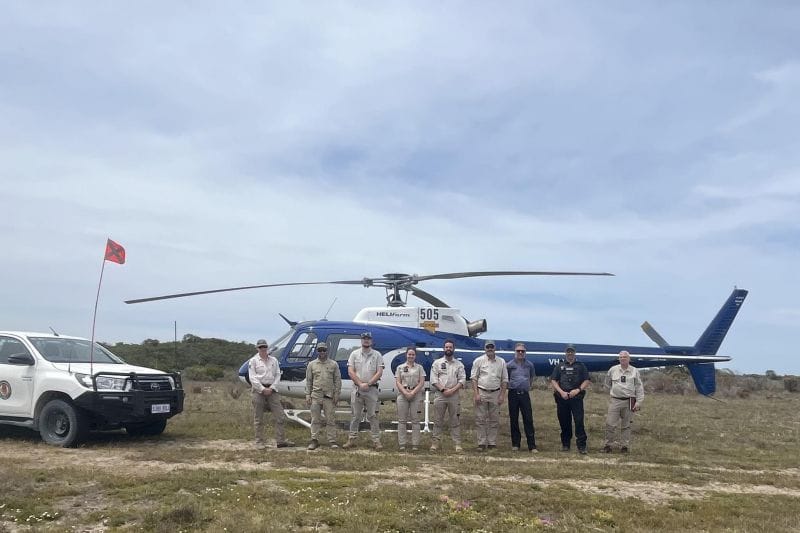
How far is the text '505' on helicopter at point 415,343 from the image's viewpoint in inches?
521

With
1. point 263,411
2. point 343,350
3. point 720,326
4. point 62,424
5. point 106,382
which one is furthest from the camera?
point 720,326

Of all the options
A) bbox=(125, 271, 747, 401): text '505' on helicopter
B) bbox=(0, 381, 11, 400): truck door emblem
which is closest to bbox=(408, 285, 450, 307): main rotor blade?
bbox=(125, 271, 747, 401): text '505' on helicopter

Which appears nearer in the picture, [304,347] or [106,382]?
[106,382]

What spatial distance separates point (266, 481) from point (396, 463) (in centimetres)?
212

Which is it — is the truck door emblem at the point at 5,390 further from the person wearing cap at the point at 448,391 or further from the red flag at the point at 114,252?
the person wearing cap at the point at 448,391

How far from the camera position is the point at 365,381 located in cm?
1105

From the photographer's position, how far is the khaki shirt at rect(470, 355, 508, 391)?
11.1 meters

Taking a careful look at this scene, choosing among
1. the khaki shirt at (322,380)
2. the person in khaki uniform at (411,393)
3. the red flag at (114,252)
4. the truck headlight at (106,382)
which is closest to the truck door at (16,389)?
the truck headlight at (106,382)

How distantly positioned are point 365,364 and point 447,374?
1400 millimetres

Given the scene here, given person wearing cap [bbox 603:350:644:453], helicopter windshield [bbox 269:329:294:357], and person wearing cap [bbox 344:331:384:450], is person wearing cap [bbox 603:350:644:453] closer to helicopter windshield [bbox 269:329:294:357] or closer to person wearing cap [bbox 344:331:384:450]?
person wearing cap [bbox 344:331:384:450]

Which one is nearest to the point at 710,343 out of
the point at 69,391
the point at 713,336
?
the point at 713,336

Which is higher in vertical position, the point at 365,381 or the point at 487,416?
the point at 365,381

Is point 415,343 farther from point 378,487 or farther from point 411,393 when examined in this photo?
point 378,487

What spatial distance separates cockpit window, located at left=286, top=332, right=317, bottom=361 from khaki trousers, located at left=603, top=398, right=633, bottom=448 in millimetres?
5759
